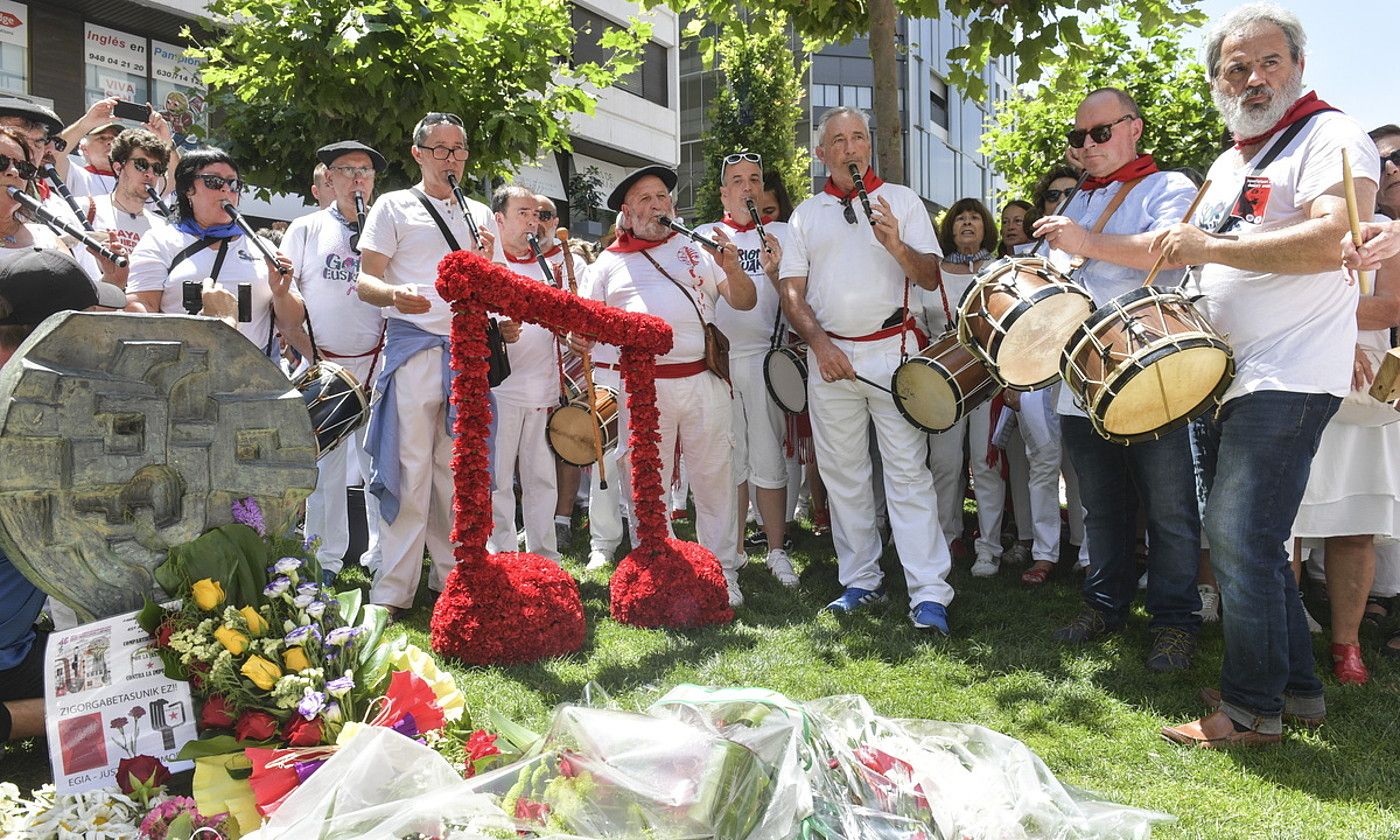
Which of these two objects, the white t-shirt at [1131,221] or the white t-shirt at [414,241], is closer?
the white t-shirt at [1131,221]

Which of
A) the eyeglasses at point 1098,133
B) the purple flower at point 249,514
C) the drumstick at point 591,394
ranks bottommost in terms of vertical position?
the purple flower at point 249,514

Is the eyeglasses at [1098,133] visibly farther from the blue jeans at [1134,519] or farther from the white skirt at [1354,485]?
the white skirt at [1354,485]

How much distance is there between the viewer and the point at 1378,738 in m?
3.66

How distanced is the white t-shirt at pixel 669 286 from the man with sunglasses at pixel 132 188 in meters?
2.60

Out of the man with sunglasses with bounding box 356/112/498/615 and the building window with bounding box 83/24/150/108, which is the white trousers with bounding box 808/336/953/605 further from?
the building window with bounding box 83/24/150/108

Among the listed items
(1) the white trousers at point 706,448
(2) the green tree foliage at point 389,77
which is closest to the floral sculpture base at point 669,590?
(1) the white trousers at point 706,448

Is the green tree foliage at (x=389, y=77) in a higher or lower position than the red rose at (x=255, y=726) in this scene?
higher

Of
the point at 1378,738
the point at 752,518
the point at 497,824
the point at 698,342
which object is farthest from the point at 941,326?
the point at 497,824

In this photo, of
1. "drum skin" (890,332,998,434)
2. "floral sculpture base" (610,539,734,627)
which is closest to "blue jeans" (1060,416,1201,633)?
"drum skin" (890,332,998,434)

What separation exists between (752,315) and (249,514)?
3894 millimetres

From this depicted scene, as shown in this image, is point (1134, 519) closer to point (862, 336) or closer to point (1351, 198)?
point (862, 336)

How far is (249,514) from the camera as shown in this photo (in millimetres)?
2949

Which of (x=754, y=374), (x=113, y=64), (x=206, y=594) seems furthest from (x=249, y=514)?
(x=113, y=64)

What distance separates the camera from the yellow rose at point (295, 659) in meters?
2.72
